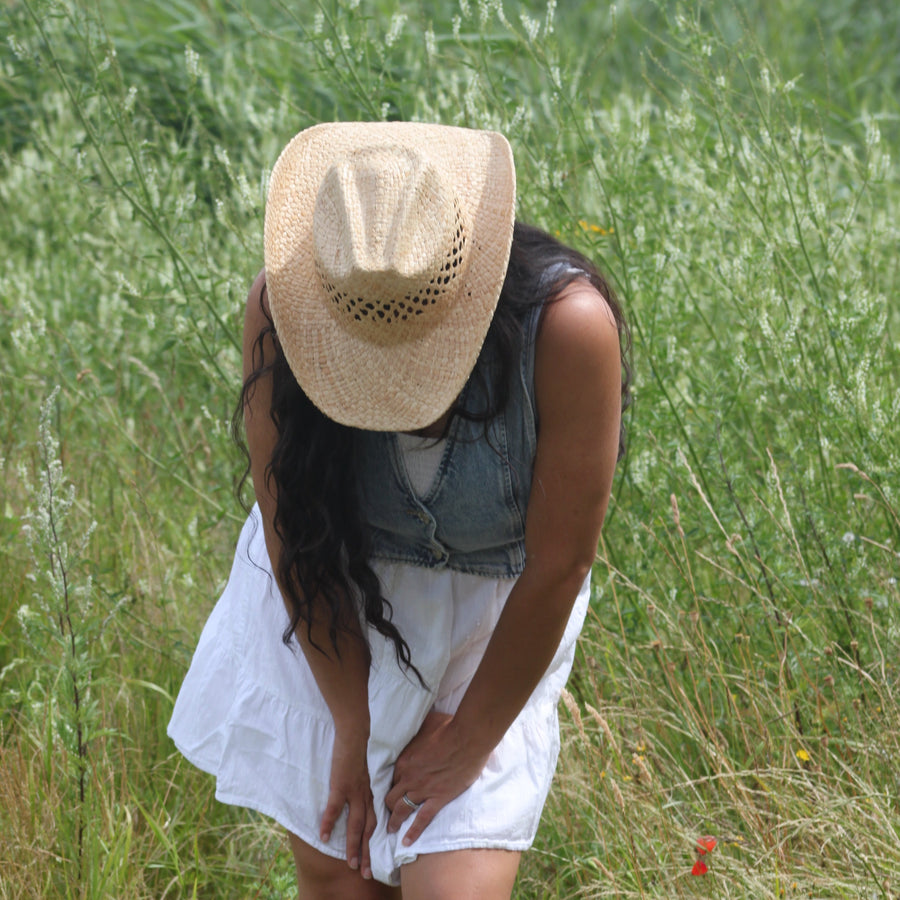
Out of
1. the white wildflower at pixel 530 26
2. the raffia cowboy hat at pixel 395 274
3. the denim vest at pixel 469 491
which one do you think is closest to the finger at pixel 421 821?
the denim vest at pixel 469 491

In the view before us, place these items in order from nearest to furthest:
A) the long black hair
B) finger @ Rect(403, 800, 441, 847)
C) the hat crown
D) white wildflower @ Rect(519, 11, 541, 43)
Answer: the hat crown
the long black hair
finger @ Rect(403, 800, 441, 847)
white wildflower @ Rect(519, 11, 541, 43)

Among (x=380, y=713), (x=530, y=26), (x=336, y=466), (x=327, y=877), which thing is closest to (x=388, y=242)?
(x=336, y=466)

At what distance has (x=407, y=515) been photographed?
1.88 metres

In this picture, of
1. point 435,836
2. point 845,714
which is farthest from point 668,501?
point 435,836

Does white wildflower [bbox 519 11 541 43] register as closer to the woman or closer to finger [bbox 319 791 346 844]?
the woman

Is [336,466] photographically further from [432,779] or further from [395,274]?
[432,779]

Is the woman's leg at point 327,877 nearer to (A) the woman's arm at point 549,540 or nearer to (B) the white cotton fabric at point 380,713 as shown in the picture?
(B) the white cotton fabric at point 380,713

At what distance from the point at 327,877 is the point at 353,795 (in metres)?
0.15

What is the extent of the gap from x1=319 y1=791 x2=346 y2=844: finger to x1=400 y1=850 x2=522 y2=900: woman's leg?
0.15 m

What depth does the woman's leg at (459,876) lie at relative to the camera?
1.76 metres

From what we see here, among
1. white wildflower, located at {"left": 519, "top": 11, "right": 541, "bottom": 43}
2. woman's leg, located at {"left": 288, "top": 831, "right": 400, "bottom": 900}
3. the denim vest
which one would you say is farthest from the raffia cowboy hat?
white wildflower, located at {"left": 519, "top": 11, "right": 541, "bottom": 43}

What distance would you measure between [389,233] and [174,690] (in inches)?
64.7

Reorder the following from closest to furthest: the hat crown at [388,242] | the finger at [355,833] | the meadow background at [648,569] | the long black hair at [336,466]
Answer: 1. the hat crown at [388,242]
2. the long black hair at [336,466]
3. the finger at [355,833]
4. the meadow background at [648,569]

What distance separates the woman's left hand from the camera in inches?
72.2
